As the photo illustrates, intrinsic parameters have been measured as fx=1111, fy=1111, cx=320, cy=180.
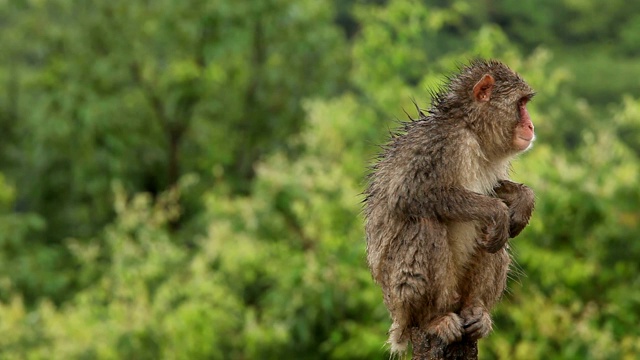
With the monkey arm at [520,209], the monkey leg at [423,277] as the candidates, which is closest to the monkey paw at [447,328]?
the monkey leg at [423,277]

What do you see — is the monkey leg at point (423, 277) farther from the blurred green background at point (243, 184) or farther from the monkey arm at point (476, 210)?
the blurred green background at point (243, 184)

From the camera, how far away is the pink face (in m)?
5.09

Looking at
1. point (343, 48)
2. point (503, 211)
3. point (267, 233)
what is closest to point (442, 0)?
point (343, 48)

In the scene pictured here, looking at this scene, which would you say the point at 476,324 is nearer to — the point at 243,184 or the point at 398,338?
the point at 398,338

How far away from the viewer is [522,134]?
16.7 feet

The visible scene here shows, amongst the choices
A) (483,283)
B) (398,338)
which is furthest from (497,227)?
(398,338)

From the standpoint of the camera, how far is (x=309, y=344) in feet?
39.6

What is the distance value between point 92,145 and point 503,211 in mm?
17886

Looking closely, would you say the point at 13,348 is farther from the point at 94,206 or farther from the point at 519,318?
the point at 94,206

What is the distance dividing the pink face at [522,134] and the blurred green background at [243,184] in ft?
2.82

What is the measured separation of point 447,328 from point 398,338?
0.39m

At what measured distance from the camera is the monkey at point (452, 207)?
194 inches

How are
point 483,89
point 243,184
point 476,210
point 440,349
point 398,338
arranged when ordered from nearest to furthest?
point 440,349, point 476,210, point 483,89, point 398,338, point 243,184

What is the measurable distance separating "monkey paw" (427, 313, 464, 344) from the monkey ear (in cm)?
99
